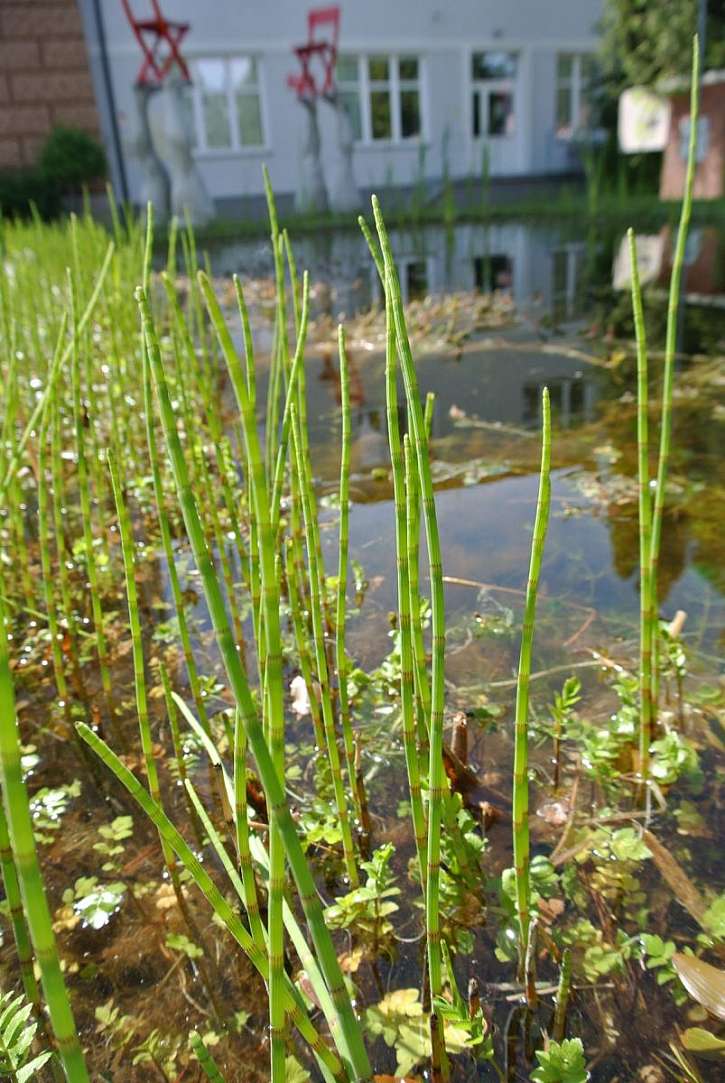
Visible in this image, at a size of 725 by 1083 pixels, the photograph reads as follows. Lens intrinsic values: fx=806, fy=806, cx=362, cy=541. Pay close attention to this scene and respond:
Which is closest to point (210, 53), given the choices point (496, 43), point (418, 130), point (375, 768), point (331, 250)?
point (418, 130)

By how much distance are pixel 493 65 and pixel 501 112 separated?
52cm

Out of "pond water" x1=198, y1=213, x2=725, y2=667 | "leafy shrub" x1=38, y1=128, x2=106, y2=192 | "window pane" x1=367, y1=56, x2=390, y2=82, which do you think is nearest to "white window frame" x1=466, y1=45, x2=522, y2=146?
"window pane" x1=367, y1=56, x2=390, y2=82

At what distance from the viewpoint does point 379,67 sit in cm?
927

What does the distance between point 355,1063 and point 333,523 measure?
3.28 ft

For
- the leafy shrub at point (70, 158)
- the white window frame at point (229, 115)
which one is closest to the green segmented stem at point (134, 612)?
the leafy shrub at point (70, 158)

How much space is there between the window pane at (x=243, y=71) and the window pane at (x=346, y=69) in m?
0.95

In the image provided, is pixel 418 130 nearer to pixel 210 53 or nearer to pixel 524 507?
pixel 210 53

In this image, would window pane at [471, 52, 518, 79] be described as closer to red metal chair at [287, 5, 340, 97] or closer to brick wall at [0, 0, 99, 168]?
red metal chair at [287, 5, 340, 97]

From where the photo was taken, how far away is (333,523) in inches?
53.9

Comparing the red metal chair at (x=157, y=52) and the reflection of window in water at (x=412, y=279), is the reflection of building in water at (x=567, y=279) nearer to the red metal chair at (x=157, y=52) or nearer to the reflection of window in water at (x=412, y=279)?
the reflection of window in water at (x=412, y=279)

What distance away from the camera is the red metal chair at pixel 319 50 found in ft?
26.9

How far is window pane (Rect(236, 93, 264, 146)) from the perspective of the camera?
8945 mm

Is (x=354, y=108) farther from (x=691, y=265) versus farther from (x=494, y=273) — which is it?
(x=691, y=265)

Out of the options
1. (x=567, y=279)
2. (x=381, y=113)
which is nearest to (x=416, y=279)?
(x=567, y=279)
